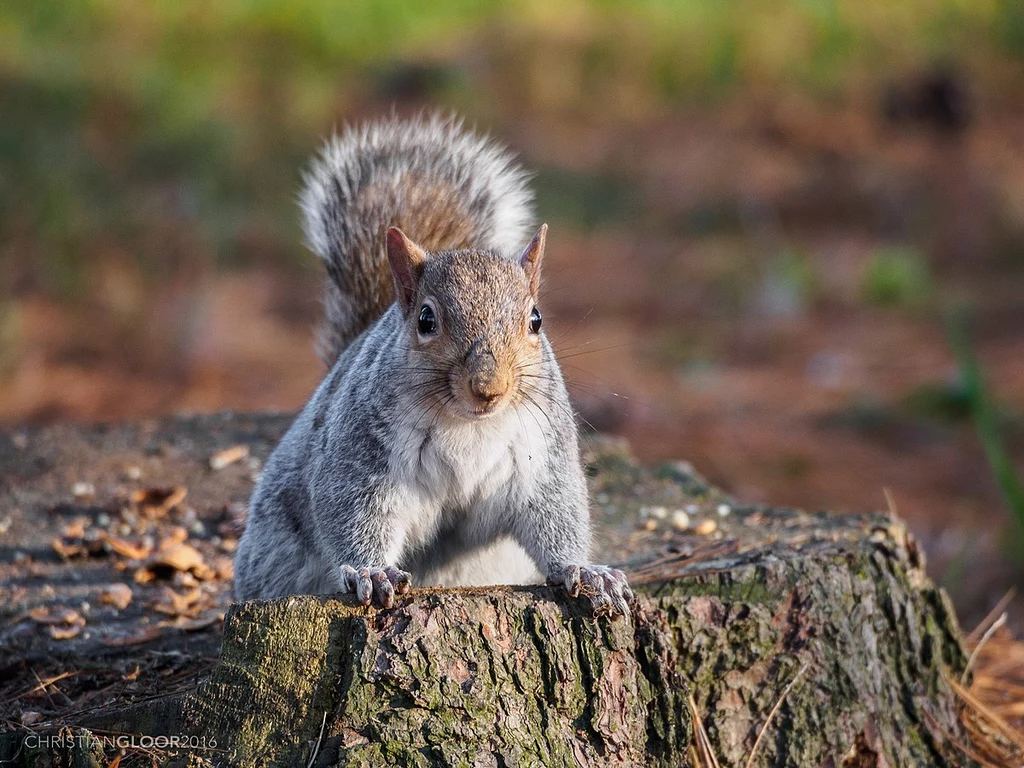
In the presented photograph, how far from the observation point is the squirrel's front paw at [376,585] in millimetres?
1691

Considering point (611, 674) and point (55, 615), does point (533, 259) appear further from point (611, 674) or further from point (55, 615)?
point (55, 615)

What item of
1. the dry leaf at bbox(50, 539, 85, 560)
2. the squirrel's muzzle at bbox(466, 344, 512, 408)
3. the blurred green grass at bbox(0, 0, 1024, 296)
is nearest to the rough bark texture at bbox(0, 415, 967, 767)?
the squirrel's muzzle at bbox(466, 344, 512, 408)

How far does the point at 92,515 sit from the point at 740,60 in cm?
647

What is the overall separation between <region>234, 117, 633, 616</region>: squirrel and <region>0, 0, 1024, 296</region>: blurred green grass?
4.61 meters

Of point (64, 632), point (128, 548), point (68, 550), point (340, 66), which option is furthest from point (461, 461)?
point (340, 66)

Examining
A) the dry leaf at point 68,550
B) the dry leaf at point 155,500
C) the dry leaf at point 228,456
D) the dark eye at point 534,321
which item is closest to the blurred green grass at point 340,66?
the dry leaf at point 228,456

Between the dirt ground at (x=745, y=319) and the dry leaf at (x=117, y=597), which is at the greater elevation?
the dirt ground at (x=745, y=319)

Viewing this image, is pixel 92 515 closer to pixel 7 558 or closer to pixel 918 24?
pixel 7 558

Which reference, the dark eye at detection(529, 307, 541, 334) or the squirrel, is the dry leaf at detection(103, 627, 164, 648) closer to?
the squirrel

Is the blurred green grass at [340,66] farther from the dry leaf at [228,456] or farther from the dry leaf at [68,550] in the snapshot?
the dry leaf at [68,550]

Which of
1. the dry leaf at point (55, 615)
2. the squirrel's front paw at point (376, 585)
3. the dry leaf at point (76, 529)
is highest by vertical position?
the dry leaf at point (76, 529)

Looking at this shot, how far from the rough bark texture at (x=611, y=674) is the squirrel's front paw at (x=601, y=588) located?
0.08ft

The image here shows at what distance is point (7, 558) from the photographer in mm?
2508

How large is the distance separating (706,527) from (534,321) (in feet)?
2.68
